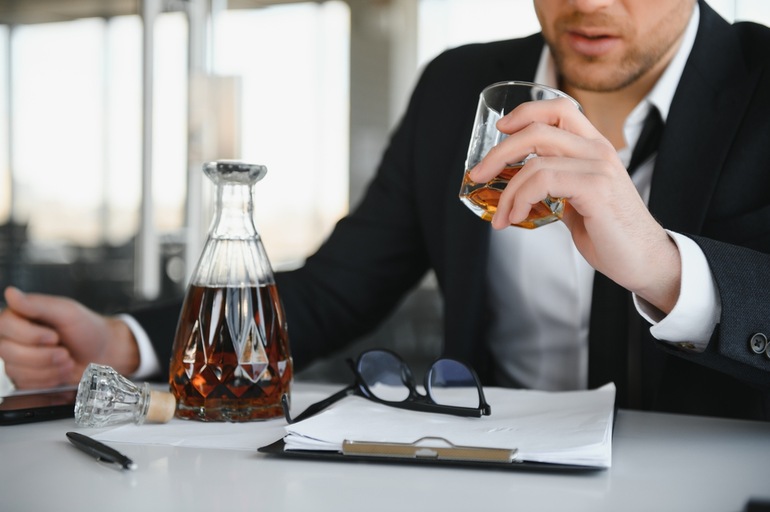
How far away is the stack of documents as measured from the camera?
74cm

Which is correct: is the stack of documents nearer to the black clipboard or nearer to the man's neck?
the black clipboard

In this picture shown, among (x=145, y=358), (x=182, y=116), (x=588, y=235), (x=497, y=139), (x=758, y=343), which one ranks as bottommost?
(x=145, y=358)

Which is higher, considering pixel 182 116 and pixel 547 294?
pixel 182 116

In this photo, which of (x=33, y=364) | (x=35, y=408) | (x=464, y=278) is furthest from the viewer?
(x=464, y=278)

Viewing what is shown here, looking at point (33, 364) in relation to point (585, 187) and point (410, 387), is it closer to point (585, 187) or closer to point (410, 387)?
point (410, 387)

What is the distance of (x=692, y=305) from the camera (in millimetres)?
975

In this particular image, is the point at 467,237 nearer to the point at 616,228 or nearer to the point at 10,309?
the point at 616,228

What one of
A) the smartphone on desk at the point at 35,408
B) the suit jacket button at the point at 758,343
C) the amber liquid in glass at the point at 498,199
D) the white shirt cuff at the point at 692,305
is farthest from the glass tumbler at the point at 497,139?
the smartphone on desk at the point at 35,408

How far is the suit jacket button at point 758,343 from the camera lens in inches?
38.5

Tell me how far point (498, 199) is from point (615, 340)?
51 centimetres

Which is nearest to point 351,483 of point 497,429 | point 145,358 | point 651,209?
point 497,429

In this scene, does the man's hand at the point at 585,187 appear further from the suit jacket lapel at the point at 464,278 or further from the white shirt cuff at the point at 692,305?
the suit jacket lapel at the point at 464,278

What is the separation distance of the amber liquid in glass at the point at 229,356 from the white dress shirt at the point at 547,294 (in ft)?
2.34

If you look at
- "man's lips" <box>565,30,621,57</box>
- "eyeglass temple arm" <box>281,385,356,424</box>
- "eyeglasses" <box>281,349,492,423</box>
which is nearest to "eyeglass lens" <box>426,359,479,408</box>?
"eyeglasses" <box>281,349,492,423</box>
